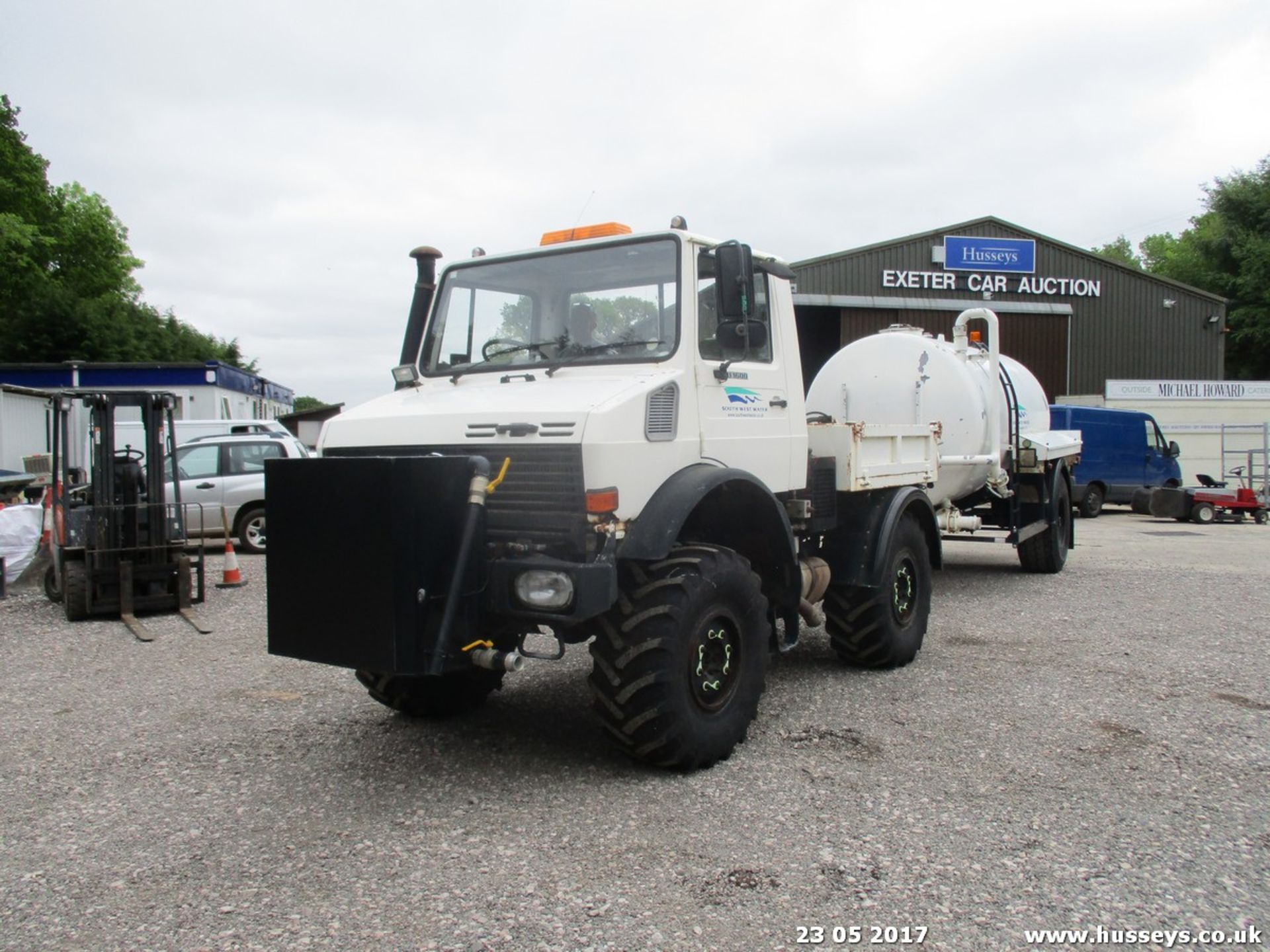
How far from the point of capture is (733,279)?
483 centimetres

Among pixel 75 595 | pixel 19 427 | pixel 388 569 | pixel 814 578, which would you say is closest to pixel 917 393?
pixel 814 578

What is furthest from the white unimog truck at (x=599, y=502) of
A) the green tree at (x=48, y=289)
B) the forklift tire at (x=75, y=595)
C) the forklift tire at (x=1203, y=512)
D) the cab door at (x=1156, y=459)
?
the green tree at (x=48, y=289)

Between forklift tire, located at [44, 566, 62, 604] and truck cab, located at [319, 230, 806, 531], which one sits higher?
truck cab, located at [319, 230, 806, 531]

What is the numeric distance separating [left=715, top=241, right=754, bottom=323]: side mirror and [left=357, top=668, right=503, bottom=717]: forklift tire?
224cm

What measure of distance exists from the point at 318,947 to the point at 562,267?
345cm

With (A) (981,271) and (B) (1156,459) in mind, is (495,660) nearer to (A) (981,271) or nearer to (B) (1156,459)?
(B) (1156,459)

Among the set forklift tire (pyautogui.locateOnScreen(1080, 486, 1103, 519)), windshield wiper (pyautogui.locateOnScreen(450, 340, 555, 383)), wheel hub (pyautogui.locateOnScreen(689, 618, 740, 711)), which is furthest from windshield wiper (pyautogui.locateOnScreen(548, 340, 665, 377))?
forklift tire (pyautogui.locateOnScreen(1080, 486, 1103, 519))

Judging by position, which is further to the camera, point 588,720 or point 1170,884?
point 588,720

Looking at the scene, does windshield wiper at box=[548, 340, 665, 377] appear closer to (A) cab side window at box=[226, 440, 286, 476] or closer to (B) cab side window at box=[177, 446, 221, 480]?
(A) cab side window at box=[226, 440, 286, 476]

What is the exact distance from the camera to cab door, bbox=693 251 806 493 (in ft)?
16.5

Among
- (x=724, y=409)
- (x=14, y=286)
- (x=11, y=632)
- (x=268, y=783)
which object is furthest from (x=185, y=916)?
(x=14, y=286)

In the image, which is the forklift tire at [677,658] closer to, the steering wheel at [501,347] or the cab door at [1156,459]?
the steering wheel at [501,347]

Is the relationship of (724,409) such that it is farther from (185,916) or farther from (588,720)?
(185,916)

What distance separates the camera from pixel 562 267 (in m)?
5.30
